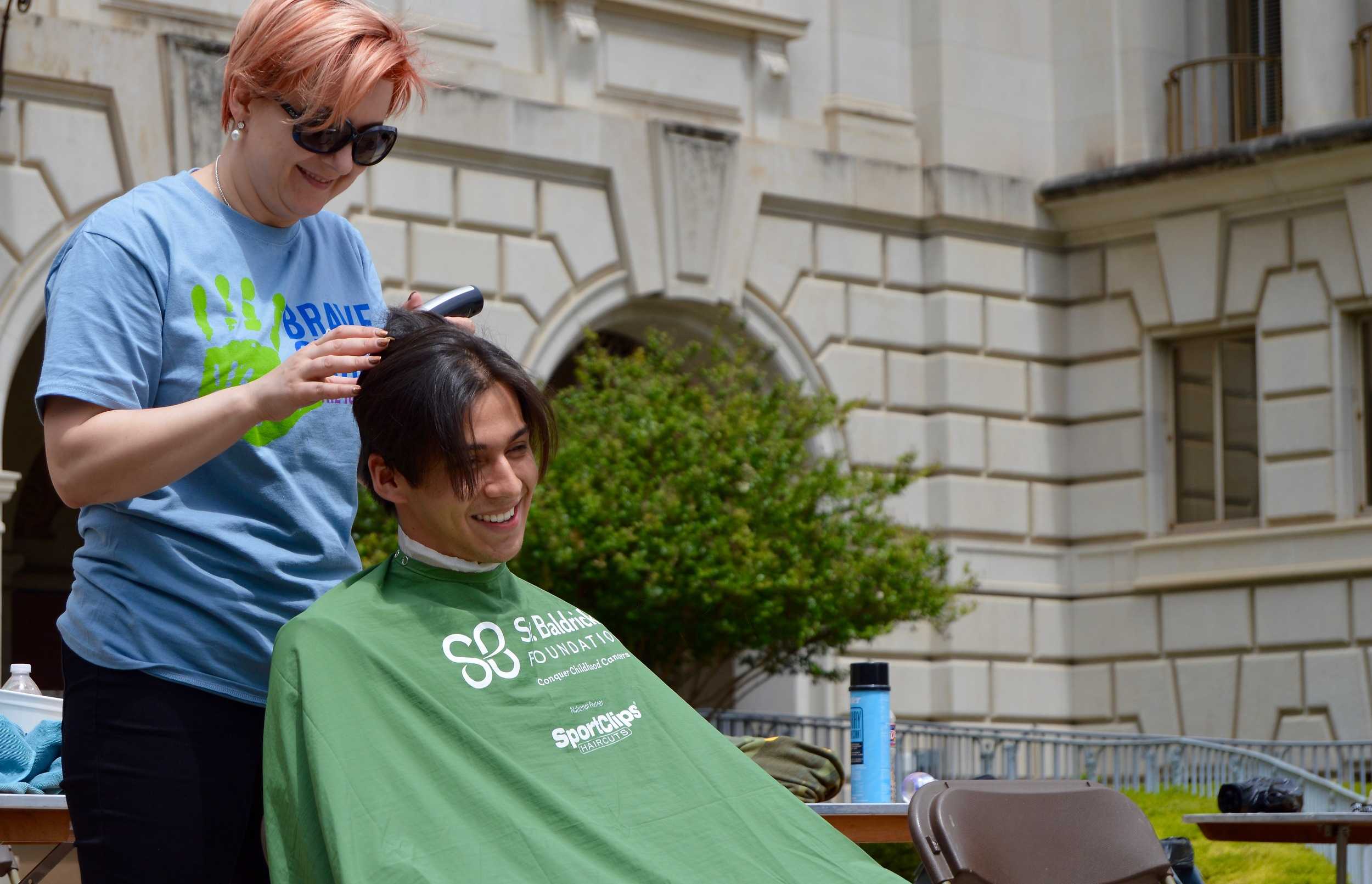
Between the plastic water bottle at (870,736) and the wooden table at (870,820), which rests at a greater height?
the plastic water bottle at (870,736)

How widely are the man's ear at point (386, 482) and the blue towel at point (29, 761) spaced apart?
818 millimetres

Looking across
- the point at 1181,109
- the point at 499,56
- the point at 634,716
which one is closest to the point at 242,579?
the point at 634,716

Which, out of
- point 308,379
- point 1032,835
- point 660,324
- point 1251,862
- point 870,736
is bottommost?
point 1251,862

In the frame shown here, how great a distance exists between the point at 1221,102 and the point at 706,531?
24.3ft

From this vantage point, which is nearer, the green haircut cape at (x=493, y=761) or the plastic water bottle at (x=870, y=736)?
the green haircut cape at (x=493, y=761)

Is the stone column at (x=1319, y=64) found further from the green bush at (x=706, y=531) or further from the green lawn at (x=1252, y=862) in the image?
the green lawn at (x=1252, y=862)

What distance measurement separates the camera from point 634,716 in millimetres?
3039

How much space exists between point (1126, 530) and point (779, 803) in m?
14.3

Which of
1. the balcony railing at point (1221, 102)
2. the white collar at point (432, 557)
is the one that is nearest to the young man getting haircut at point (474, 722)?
the white collar at point (432, 557)

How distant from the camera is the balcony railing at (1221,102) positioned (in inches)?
658

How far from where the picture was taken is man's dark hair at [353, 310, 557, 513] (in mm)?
2855

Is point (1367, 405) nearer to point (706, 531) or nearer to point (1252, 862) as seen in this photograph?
point (706, 531)

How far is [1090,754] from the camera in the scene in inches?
532

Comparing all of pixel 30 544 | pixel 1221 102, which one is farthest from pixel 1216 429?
pixel 30 544
